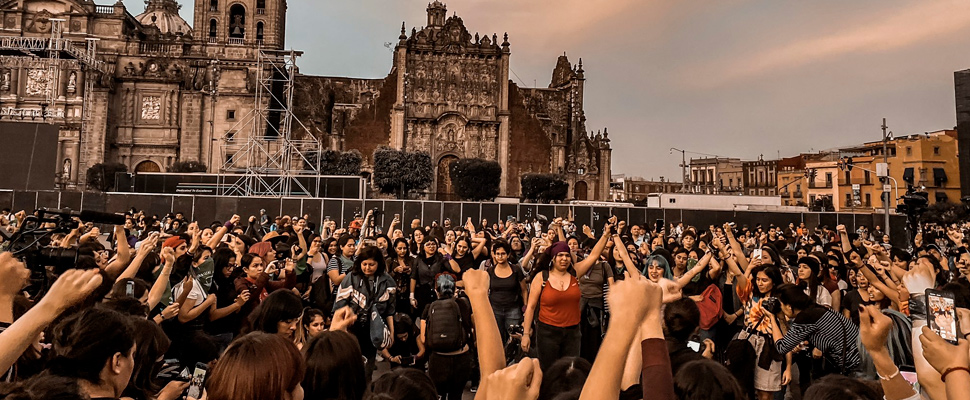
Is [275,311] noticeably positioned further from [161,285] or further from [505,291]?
[505,291]

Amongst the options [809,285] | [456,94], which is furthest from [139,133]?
[809,285]

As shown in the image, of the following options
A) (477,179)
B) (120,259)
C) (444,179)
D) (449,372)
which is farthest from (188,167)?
(449,372)

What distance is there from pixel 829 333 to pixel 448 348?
2.89 meters

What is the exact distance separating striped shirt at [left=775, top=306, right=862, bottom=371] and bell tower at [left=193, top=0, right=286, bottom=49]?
160 feet

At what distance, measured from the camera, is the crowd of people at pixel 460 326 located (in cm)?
222

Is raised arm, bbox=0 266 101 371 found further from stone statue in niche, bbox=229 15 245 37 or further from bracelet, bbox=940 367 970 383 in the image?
stone statue in niche, bbox=229 15 245 37

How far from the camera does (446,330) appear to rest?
5145 millimetres

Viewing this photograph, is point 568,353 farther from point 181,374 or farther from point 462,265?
point 181,374

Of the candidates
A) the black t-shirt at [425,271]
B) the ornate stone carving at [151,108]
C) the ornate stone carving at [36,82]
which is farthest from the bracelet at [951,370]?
the ornate stone carving at [36,82]

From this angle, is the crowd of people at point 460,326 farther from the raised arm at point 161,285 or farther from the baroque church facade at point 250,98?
the baroque church facade at point 250,98

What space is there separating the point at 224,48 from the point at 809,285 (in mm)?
48098

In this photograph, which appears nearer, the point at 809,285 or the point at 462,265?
the point at 809,285

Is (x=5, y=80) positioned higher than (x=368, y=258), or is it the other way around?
(x=5, y=80)

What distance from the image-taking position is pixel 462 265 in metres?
7.88
